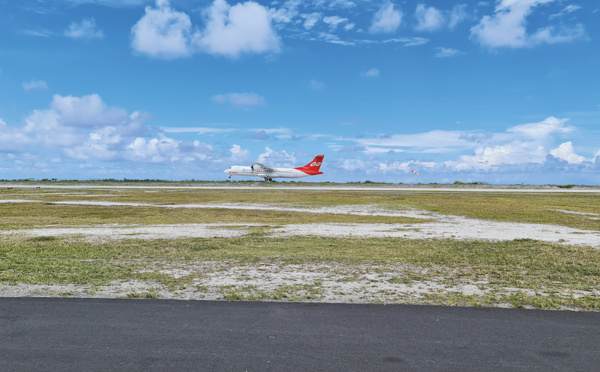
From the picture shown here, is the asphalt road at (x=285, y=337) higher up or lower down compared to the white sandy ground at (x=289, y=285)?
higher up

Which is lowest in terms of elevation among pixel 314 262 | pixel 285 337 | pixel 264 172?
pixel 314 262

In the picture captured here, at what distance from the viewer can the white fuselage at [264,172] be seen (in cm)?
10488

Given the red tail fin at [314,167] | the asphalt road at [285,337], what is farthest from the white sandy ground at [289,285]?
the red tail fin at [314,167]

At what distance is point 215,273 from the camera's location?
13.3 metres

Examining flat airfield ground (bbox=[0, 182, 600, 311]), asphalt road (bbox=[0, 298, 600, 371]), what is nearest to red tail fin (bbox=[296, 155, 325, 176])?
flat airfield ground (bbox=[0, 182, 600, 311])

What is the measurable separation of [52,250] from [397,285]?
13.4 metres

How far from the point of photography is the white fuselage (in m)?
105

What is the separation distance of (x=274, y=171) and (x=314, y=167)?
12573 millimetres

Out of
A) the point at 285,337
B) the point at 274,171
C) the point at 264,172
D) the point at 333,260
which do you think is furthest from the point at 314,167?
the point at 285,337

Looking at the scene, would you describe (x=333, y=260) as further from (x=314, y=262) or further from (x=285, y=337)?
(x=285, y=337)

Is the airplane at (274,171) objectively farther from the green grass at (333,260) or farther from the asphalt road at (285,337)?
the asphalt road at (285,337)

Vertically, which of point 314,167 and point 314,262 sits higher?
point 314,167

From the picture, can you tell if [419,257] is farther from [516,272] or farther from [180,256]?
[180,256]

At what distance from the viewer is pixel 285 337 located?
294 inches
